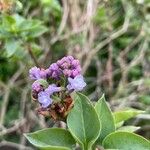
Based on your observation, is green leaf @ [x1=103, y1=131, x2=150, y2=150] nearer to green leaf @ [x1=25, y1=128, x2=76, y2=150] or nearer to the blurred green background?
green leaf @ [x1=25, y1=128, x2=76, y2=150]

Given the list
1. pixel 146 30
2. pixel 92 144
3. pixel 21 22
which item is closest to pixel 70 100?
pixel 92 144

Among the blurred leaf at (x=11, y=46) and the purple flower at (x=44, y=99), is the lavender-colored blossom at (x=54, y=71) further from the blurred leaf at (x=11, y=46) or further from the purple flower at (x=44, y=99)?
the blurred leaf at (x=11, y=46)

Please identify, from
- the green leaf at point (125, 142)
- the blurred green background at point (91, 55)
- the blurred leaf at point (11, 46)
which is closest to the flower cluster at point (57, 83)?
the green leaf at point (125, 142)

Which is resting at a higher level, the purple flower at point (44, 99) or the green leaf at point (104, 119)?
the purple flower at point (44, 99)

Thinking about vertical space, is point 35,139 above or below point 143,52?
above

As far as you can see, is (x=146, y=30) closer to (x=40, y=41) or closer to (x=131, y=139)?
(x=40, y=41)
